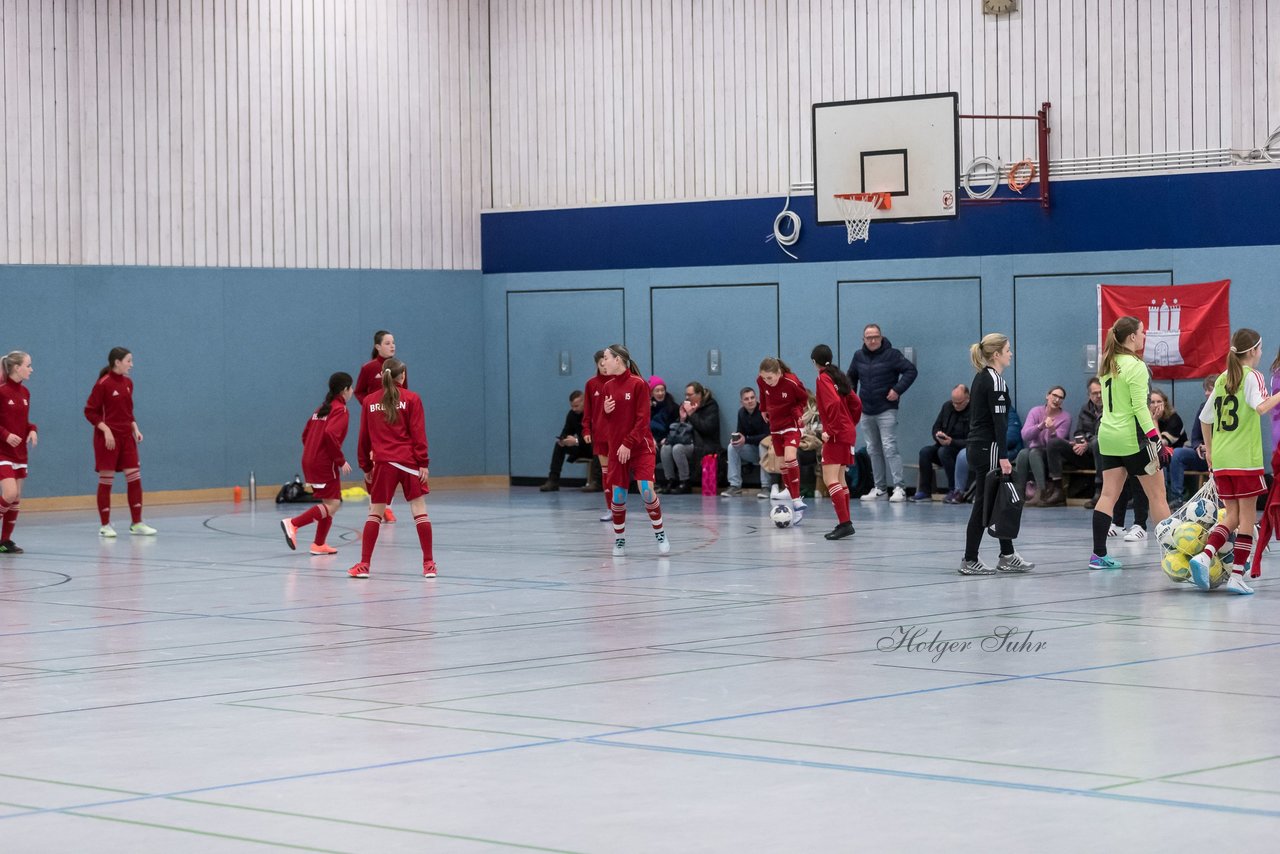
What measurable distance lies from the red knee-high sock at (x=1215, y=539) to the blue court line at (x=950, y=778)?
683 centimetres

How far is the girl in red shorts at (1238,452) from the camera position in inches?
527

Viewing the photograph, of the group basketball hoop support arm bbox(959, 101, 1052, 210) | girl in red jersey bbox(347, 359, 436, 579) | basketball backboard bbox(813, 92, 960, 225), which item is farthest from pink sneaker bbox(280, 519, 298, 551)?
basketball hoop support arm bbox(959, 101, 1052, 210)

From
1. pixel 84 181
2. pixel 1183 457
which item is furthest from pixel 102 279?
pixel 1183 457

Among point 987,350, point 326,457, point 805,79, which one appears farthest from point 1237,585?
point 805,79

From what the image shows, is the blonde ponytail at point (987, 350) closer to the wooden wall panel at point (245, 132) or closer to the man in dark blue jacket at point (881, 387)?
the man in dark blue jacket at point (881, 387)

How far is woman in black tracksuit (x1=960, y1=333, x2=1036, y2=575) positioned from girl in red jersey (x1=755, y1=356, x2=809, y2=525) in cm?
461

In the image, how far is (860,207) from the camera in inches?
992

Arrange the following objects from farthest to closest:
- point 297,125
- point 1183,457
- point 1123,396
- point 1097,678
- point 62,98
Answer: point 297,125 → point 62,98 → point 1183,457 → point 1123,396 → point 1097,678

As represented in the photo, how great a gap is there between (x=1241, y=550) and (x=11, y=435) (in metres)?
11.5

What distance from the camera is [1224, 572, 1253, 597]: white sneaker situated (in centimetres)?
1338

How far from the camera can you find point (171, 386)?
88.0 ft

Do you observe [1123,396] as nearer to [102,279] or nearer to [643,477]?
[643,477]

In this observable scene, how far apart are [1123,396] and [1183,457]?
824cm

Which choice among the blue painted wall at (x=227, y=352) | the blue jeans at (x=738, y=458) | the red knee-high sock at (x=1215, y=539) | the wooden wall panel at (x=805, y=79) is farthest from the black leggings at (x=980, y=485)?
the blue painted wall at (x=227, y=352)
